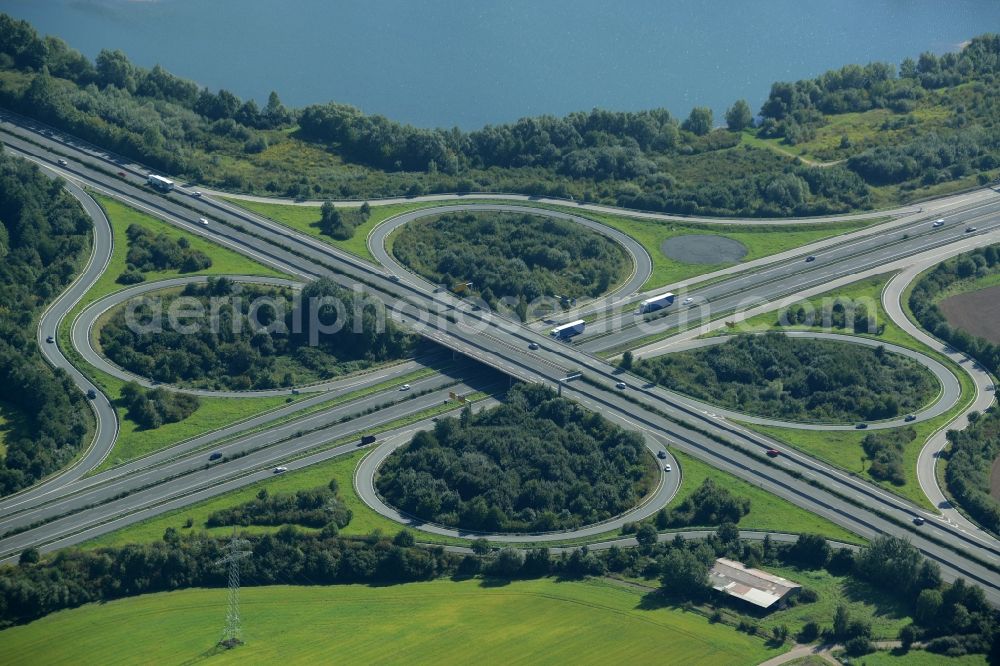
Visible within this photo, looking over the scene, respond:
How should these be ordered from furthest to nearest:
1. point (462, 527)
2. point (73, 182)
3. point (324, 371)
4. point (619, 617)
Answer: point (73, 182) < point (324, 371) < point (462, 527) < point (619, 617)

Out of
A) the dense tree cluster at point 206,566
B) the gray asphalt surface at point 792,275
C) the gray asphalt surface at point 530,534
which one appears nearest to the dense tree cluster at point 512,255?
the gray asphalt surface at point 792,275

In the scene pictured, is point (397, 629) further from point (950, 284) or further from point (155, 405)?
point (950, 284)

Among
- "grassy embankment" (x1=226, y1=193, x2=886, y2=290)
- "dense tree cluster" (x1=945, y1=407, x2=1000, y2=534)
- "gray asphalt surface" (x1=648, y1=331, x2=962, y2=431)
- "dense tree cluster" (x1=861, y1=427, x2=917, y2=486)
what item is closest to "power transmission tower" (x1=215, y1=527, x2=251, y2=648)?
"gray asphalt surface" (x1=648, y1=331, x2=962, y2=431)

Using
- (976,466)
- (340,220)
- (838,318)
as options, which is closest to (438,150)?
(340,220)

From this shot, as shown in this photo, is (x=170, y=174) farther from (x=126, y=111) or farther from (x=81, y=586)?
(x=81, y=586)

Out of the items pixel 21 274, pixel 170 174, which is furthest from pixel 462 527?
pixel 170 174

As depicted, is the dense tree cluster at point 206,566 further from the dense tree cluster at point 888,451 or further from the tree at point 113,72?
the tree at point 113,72

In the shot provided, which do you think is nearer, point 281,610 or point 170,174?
point 281,610
